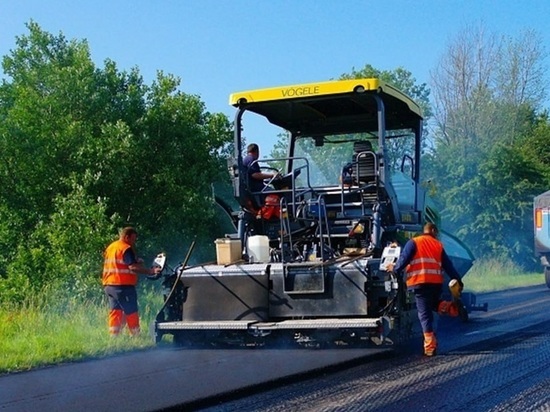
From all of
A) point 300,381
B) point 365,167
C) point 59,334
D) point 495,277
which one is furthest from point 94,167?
point 495,277

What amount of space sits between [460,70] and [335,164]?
28413mm

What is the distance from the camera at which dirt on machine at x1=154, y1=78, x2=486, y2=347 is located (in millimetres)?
8172

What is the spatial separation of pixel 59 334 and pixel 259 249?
2.45m

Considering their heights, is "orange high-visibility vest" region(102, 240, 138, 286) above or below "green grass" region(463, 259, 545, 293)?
above

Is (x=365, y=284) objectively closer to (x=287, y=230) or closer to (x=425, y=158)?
(x=287, y=230)

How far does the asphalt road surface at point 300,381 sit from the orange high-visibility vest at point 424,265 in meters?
0.72

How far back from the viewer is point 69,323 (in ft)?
33.5

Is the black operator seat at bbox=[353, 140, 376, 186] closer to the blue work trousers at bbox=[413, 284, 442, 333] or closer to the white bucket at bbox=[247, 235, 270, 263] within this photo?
the white bucket at bbox=[247, 235, 270, 263]

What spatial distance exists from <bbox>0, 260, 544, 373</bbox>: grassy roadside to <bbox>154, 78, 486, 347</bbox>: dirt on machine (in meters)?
0.72

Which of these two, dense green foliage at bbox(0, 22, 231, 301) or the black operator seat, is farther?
dense green foliage at bbox(0, 22, 231, 301)

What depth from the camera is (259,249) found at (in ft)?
29.5

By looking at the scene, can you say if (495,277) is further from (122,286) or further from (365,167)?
(122,286)

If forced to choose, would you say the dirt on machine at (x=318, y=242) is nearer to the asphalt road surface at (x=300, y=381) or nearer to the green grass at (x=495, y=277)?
the asphalt road surface at (x=300, y=381)

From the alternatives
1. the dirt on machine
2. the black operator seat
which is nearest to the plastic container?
the dirt on machine
